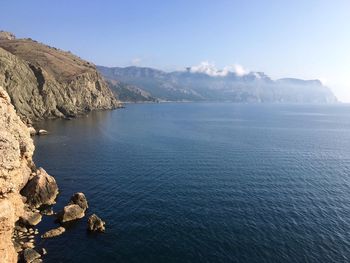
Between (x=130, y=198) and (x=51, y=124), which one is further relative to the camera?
(x=51, y=124)

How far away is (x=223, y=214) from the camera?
221 ft

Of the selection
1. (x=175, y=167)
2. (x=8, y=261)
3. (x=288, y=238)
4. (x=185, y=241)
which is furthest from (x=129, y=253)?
(x=175, y=167)

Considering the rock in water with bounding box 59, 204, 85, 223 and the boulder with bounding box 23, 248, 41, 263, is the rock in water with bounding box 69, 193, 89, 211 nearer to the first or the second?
the rock in water with bounding box 59, 204, 85, 223

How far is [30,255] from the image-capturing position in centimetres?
5022

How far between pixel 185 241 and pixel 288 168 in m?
59.8

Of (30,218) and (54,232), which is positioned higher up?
(30,218)

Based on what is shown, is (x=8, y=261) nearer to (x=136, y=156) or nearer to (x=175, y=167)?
(x=175, y=167)

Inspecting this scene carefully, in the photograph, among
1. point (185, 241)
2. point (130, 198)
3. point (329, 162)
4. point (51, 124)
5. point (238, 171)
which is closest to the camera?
point (185, 241)

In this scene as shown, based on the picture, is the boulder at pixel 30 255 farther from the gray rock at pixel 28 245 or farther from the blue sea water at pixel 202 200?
the blue sea water at pixel 202 200

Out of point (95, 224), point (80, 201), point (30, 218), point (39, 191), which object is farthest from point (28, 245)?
point (39, 191)

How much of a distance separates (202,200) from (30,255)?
125ft

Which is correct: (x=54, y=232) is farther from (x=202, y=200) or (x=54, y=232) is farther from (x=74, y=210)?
(x=202, y=200)

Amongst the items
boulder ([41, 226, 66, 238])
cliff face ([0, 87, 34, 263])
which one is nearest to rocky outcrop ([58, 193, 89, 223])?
boulder ([41, 226, 66, 238])

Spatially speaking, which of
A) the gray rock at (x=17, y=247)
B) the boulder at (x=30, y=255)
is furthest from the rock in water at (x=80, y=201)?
the boulder at (x=30, y=255)
